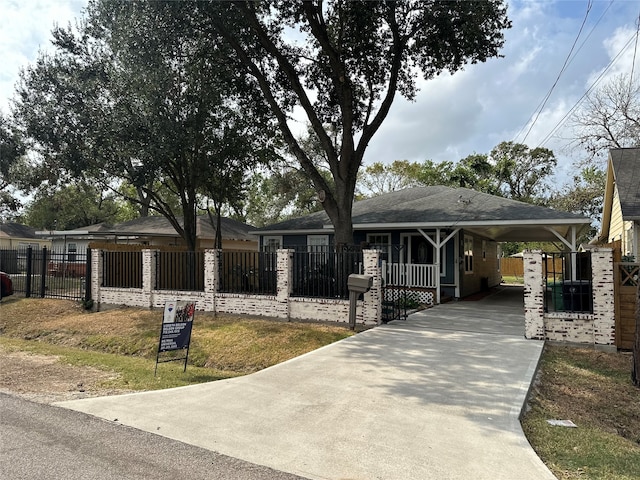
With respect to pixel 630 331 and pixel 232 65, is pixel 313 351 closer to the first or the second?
pixel 630 331

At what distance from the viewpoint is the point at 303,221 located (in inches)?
752

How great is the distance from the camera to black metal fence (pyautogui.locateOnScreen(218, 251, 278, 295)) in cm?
1156

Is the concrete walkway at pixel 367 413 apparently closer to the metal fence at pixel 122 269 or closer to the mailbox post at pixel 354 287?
the mailbox post at pixel 354 287

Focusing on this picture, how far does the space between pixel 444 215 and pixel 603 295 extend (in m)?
7.42

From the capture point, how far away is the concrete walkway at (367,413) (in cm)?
377

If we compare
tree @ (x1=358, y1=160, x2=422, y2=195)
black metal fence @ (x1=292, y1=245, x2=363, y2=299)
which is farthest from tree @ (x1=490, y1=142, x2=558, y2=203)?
black metal fence @ (x1=292, y1=245, x2=363, y2=299)

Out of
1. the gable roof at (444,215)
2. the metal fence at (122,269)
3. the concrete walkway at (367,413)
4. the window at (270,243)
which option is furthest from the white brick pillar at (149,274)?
the concrete walkway at (367,413)

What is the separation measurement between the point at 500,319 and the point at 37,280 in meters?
15.4

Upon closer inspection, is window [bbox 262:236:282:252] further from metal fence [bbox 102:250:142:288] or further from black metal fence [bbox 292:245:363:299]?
black metal fence [bbox 292:245:363:299]

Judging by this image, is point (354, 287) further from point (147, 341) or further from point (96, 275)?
point (96, 275)

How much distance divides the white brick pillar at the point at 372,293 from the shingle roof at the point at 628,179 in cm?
704

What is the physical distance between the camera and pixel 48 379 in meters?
6.82

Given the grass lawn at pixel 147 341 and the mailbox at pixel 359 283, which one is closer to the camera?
the grass lawn at pixel 147 341

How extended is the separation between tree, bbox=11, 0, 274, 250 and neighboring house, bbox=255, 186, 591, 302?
516cm
